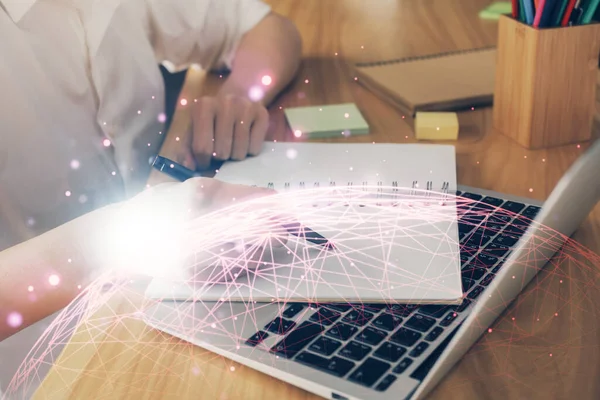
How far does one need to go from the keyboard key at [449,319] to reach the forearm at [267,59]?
0.44 metres

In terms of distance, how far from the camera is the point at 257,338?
1.18 feet

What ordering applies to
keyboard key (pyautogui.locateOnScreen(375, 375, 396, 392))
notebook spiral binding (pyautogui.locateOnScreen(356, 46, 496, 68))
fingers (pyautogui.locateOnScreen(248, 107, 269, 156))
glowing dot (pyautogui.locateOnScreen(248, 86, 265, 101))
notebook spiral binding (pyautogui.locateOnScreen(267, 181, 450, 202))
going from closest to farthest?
keyboard key (pyautogui.locateOnScreen(375, 375, 396, 392)), notebook spiral binding (pyautogui.locateOnScreen(267, 181, 450, 202)), fingers (pyautogui.locateOnScreen(248, 107, 269, 156)), glowing dot (pyautogui.locateOnScreen(248, 86, 265, 101)), notebook spiral binding (pyautogui.locateOnScreen(356, 46, 496, 68))

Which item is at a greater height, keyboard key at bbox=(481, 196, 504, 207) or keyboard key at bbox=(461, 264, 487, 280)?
keyboard key at bbox=(481, 196, 504, 207)

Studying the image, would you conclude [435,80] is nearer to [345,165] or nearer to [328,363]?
[345,165]

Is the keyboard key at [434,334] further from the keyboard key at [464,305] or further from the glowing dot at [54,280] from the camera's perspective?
the glowing dot at [54,280]

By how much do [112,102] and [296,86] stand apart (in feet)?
0.77

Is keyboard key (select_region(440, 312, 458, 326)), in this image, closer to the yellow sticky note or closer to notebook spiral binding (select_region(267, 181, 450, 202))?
notebook spiral binding (select_region(267, 181, 450, 202))

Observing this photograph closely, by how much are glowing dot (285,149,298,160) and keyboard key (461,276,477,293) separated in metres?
0.26

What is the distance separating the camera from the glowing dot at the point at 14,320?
45cm

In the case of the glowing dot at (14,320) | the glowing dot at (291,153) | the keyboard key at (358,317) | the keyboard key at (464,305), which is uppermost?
the glowing dot at (291,153)

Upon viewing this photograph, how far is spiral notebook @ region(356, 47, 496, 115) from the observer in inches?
27.7

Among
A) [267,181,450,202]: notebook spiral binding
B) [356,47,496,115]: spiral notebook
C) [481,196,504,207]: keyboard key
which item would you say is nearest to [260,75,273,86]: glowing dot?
[356,47,496,115]: spiral notebook

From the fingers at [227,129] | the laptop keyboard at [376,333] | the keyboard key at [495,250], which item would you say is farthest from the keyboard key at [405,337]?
the fingers at [227,129]

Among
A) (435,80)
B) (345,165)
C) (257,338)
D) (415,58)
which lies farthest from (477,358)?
(415,58)
